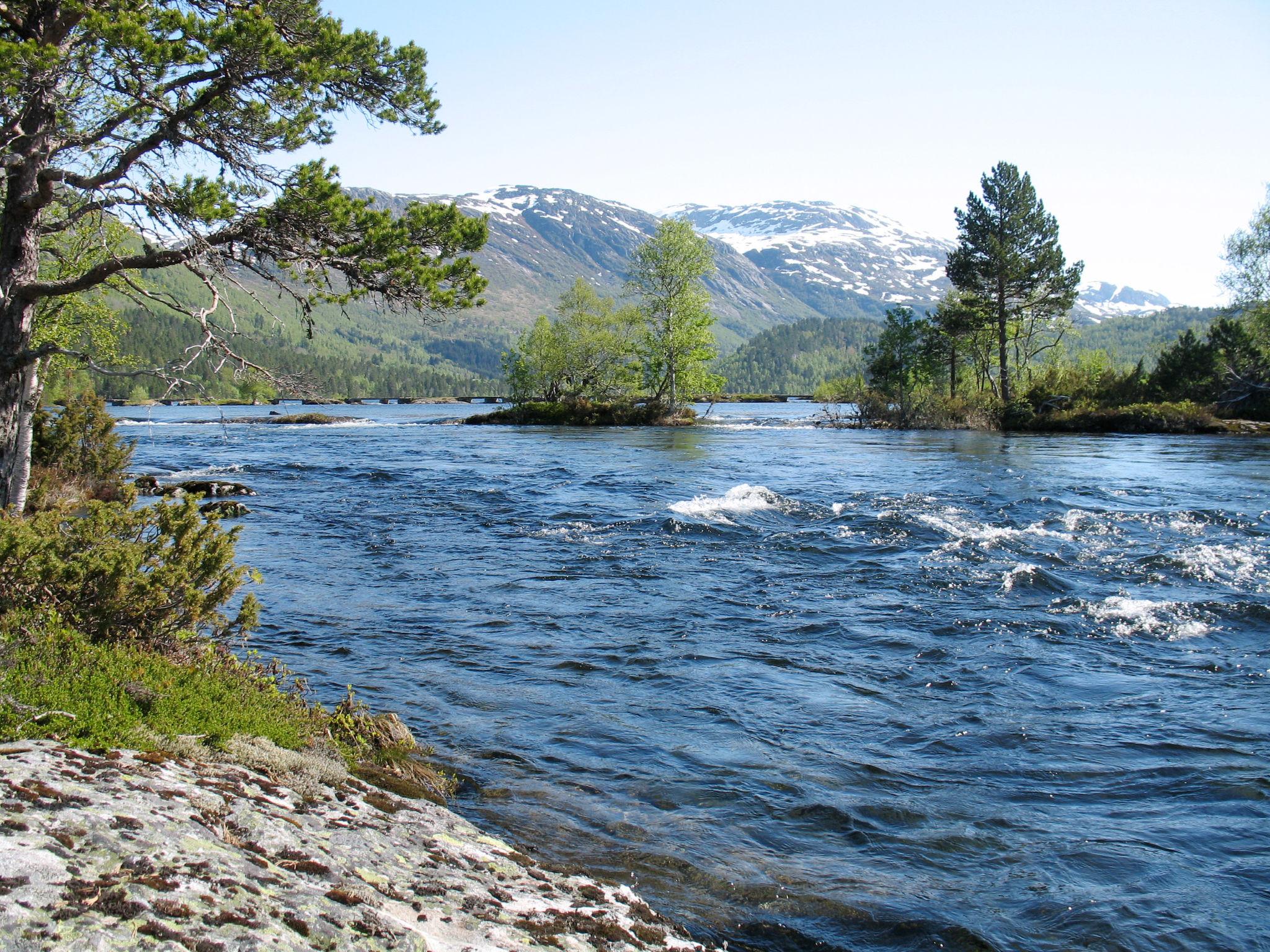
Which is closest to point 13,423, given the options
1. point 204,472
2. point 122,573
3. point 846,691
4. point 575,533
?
point 122,573

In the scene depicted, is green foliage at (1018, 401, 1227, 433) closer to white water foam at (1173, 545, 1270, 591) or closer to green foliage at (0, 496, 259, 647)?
white water foam at (1173, 545, 1270, 591)

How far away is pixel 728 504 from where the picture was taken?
24.0 metres

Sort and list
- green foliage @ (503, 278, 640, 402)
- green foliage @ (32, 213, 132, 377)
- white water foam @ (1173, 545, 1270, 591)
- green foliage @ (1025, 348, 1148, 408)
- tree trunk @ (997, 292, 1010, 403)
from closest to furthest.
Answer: green foliage @ (32, 213, 132, 377) → white water foam @ (1173, 545, 1270, 591) → green foliage @ (1025, 348, 1148, 408) → tree trunk @ (997, 292, 1010, 403) → green foliage @ (503, 278, 640, 402)

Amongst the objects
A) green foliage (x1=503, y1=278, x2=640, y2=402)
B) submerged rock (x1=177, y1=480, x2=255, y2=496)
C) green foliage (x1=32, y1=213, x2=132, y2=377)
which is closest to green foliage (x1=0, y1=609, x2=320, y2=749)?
green foliage (x1=32, y1=213, x2=132, y2=377)

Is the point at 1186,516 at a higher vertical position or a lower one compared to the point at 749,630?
higher

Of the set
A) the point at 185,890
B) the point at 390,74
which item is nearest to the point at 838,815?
the point at 185,890

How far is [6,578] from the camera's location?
24.4ft

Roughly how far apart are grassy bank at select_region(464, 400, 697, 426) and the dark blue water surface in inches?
1913

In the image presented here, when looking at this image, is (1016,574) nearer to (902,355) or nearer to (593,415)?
(593,415)

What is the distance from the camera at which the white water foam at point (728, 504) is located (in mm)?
22656

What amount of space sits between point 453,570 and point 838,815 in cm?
1091

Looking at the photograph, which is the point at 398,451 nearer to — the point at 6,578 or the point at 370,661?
the point at 370,661

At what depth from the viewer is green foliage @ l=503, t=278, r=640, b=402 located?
74188 mm

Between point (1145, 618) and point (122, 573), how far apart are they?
13.9 meters
